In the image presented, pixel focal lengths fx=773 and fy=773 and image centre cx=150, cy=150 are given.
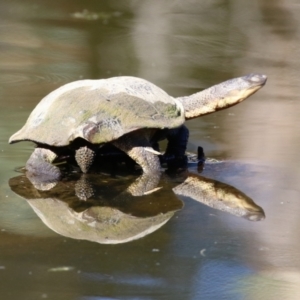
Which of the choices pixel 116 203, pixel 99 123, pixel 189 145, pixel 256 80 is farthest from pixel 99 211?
pixel 256 80

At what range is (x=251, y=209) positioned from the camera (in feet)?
14.2

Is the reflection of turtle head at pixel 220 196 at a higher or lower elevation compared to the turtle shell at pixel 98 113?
lower

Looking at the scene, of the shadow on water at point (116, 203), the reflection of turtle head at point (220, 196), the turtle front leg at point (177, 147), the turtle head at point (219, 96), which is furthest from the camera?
the turtle head at point (219, 96)

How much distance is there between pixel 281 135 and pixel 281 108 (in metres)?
0.98

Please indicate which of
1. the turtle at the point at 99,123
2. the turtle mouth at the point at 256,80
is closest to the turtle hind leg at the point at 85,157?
the turtle at the point at 99,123

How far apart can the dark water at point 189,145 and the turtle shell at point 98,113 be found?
0.35 metres

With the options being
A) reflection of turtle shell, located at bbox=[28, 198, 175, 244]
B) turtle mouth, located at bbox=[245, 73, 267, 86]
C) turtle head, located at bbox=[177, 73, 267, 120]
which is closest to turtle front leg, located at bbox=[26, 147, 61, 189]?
reflection of turtle shell, located at bbox=[28, 198, 175, 244]

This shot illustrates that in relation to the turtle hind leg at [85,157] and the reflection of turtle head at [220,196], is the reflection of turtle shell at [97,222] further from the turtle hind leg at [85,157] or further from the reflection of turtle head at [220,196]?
the turtle hind leg at [85,157]

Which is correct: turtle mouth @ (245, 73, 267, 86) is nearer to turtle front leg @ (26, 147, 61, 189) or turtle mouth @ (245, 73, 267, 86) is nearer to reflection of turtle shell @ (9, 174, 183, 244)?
reflection of turtle shell @ (9, 174, 183, 244)

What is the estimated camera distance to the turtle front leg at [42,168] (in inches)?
188

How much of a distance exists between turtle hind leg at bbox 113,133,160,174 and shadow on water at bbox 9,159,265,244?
9 cm

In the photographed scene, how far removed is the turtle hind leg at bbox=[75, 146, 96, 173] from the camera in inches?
188

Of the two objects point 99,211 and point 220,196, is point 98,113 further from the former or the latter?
point 220,196

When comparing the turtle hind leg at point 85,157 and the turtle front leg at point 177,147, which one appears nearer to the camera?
the turtle hind leg at point 85,157
